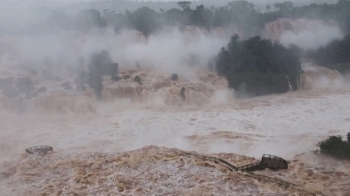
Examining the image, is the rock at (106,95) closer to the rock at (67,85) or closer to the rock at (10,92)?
the rock at (67,85)

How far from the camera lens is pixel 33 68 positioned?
108ft

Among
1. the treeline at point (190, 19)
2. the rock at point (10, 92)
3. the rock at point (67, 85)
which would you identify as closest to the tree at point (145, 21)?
the treeline at point (190, 19)

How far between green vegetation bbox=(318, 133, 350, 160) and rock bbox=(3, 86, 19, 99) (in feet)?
67.5

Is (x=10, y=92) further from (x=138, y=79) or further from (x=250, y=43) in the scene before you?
(x=250, y=43)

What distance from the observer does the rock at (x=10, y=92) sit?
26.5 m

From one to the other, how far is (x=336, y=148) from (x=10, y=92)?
21573 millimetres

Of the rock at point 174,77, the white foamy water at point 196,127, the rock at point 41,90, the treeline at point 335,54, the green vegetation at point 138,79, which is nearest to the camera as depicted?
the white foamy water at point 196,127

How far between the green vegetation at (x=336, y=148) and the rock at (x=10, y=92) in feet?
67.5

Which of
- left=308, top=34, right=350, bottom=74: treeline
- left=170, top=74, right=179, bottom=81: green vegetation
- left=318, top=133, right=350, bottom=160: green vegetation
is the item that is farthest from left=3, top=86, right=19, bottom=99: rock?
left=308, top=34, right=350, bottom=74: treeline

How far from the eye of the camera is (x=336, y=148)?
15.5 m

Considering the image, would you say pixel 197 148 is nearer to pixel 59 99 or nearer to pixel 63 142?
pixel 63 142

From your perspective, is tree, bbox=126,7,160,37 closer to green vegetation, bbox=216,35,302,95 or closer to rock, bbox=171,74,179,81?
green vegetation, bbox=216,35,302,95

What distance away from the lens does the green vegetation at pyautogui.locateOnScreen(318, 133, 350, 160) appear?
15266mm

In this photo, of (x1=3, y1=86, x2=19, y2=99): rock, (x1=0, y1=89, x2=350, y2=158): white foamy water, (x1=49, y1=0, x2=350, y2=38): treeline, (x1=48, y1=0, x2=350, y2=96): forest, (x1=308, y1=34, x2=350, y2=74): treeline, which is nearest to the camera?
(x1=0, y1=89, x2=350, y2=158): white foamy water
